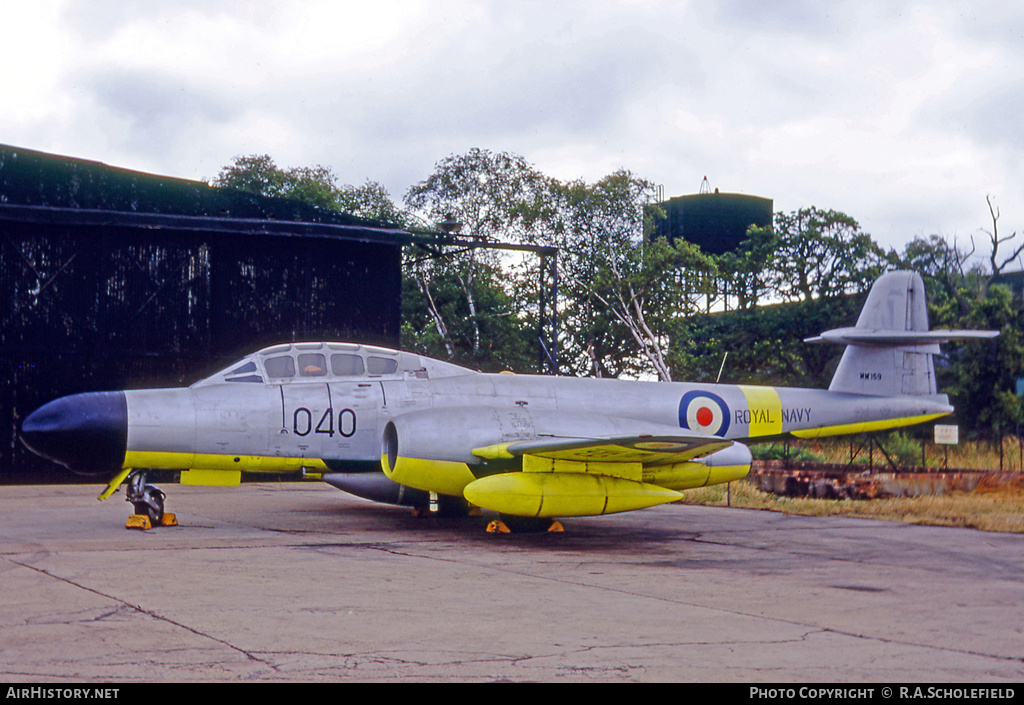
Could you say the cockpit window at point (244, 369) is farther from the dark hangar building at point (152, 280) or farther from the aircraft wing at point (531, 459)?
the dark hangar building at point (152, 280)

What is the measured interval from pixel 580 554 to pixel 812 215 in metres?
44.2

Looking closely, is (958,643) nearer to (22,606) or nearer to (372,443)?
(22,606)

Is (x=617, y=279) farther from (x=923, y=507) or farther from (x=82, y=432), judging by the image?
(x=82, y=432)

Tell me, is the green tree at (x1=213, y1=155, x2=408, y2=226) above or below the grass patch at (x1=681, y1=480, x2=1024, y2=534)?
above

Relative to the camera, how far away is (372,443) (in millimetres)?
11844

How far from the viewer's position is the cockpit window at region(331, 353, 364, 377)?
1204cm

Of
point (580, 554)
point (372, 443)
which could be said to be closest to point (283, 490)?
point (372, 443)

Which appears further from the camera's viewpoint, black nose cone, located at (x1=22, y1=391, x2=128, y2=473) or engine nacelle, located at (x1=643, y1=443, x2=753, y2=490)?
engine nacelle, located at (x1=643, y1=443, x2=753, y2=490)

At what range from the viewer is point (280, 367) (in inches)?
464

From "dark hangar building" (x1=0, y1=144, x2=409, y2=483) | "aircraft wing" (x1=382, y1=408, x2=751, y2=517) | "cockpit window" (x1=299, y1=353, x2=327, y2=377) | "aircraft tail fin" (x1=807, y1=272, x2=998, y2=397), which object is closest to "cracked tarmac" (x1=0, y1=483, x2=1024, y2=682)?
"aircraft wing" (x1=382, y1=408, x2=751, y2=517)

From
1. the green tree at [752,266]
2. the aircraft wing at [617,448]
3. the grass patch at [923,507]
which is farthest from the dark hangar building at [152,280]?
the green tree at [752,266]

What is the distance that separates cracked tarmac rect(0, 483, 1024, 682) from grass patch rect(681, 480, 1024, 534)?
0.83 metres

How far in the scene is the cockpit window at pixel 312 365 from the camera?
11891mm

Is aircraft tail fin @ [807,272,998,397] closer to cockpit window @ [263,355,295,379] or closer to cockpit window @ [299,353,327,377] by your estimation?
cockpit window @ [299,353,327,377]
